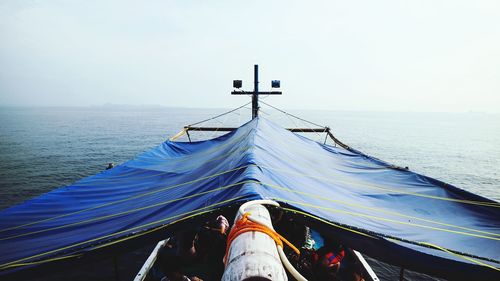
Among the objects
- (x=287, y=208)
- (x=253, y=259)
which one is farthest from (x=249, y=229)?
(x=287, y=208)

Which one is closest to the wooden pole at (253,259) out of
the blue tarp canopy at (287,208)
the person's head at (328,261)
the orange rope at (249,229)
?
the orange rope at (249,229)

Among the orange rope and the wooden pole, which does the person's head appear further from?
the wooden pole

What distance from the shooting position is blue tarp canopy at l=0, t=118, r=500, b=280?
3.78m

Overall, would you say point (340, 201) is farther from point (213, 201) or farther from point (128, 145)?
point (128, 145)

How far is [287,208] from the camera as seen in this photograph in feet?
12.8

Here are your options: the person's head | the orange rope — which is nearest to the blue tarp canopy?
the orange rope

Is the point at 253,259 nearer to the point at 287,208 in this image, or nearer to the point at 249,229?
the point at 249,229

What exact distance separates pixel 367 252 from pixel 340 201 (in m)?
1.61

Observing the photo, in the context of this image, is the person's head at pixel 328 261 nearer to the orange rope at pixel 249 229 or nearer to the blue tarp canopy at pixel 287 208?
the blue tarp canopy at pixel 287 208

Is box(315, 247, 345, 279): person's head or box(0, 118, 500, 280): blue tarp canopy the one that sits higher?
box(0, 118, 500, 280): blue tarp canopy

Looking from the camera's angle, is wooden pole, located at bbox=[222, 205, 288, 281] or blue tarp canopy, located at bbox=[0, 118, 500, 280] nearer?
wooden pole, located at bbox=[222, 205, 288, 281]

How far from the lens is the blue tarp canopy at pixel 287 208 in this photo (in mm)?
3775

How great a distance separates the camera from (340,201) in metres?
5.48

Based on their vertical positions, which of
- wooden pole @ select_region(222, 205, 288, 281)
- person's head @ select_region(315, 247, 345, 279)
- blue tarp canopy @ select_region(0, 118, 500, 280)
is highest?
wooden pole @ select_region(222, 205, 288, 281)
